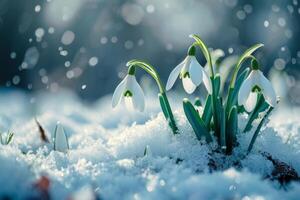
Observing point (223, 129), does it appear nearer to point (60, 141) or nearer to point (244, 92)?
point (244, 92)

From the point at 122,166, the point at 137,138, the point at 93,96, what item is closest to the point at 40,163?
the point at 122,166

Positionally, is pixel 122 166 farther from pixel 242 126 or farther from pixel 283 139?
pixel 283 139

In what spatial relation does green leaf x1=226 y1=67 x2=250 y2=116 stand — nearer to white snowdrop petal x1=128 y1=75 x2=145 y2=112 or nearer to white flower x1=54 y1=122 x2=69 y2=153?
white snowdrop petal x1=128 y1=75 x2=145 y2=112

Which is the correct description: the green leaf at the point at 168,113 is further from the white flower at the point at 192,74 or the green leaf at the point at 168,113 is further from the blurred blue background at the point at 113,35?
the blurred blue background at the point at 113,35

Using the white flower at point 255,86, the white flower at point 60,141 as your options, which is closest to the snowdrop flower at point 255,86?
the white flower at point 255,86

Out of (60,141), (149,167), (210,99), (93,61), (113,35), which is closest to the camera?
(149,167)

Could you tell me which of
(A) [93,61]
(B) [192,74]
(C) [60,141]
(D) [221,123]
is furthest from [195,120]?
(A) [93,61]

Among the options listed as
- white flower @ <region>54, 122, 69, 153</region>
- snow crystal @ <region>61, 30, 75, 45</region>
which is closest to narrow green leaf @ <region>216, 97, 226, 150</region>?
white flower @ <region>54, 122, 69, 153</region>
